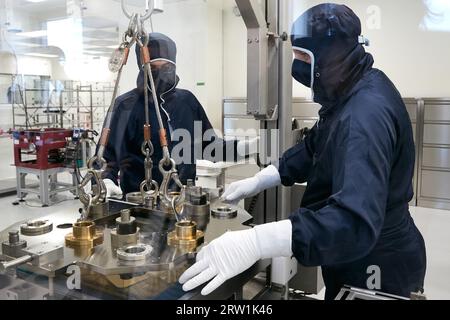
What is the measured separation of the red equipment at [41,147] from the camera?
14.6 feet

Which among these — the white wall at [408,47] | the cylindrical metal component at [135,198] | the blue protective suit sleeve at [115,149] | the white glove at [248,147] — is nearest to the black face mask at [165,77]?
the blue protective suit sleeve at [115,149]

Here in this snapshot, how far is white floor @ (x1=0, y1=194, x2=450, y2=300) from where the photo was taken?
253 cm

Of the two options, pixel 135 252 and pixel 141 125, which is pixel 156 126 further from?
pixel 135 252

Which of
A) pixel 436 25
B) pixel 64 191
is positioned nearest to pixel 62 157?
pixel 64 191

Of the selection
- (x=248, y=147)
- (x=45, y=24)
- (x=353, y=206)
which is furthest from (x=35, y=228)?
(x=45, y=24)

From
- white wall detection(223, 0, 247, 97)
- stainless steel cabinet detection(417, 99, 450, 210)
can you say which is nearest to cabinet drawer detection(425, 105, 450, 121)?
stainless steel cabinet detection(417, 99, 450, 210)

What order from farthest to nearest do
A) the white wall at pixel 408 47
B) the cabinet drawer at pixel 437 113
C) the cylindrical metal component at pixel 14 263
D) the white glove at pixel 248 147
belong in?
the cabinet drawer at pixel 437 113
the white wall at pixel 408 47
the white glove at pixel 248 147
the cylindrical metal component at pixel 14 263

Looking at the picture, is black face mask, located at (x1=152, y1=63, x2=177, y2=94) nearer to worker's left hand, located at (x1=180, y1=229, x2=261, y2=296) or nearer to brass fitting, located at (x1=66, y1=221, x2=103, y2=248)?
brass fitting, located at (x1=66, y1=221, x2=103, y2=248)

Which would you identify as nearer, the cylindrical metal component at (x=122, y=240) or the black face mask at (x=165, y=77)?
→ the cylindrical metal component at (x=122, y=240)

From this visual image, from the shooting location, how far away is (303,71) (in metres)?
1.20

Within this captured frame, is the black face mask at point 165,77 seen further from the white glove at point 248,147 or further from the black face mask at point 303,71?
the black face mask at point 303,71

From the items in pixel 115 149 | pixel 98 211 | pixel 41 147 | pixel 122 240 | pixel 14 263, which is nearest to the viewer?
pixel 14 263

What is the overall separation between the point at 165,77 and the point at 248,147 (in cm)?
52

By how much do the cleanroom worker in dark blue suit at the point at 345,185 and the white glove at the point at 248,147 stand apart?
392mm
